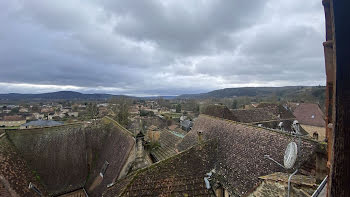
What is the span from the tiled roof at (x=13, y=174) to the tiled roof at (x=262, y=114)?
72.6ft

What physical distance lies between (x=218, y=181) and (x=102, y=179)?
26.4 ft

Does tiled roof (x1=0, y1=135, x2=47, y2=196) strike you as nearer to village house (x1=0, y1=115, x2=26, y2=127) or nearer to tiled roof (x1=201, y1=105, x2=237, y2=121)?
tiled roof (x1=201, y1=105, x2=237, y2=121)

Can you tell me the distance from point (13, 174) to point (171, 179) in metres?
9.72

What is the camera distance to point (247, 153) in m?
9.19

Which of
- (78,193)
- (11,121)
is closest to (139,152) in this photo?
(78,193)

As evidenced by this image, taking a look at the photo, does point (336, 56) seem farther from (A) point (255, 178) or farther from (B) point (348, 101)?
(A) point (255, 178)

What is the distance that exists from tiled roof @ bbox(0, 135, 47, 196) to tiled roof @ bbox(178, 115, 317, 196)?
36.8ft

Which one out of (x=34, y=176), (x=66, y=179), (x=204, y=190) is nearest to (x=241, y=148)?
(x=204, y=190)

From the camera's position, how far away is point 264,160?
8.22 meters

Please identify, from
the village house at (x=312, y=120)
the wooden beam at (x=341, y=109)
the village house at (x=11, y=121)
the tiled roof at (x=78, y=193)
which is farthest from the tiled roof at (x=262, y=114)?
the village house at (x=11, y=121)

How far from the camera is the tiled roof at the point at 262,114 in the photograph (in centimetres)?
2363

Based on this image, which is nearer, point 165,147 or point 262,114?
point 165,147

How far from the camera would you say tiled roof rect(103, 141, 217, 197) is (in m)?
7.00

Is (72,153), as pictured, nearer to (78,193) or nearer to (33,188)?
(78,193)
